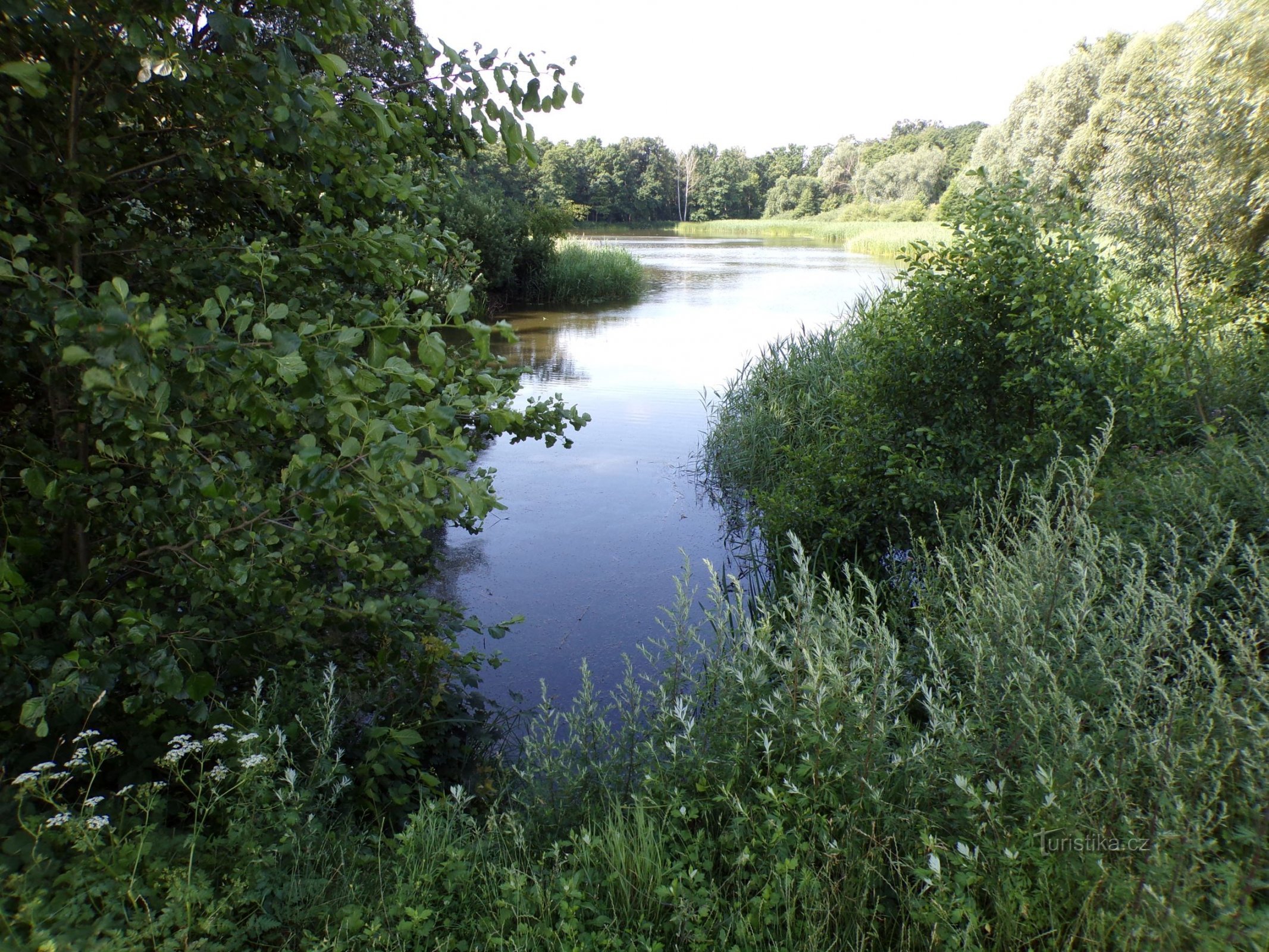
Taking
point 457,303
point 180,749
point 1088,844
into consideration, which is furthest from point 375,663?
point 1088,844

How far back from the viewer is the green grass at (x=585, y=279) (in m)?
20.6

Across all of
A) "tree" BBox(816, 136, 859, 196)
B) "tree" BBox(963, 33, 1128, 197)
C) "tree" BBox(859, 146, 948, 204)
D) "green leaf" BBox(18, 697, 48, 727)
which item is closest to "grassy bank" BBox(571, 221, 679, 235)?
"tree" BBox(816, 136, 859, 196)

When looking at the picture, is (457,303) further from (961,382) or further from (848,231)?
(848,231)

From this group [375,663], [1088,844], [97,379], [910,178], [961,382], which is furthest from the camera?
[910,178]

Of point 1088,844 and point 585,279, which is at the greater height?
point 1088,844

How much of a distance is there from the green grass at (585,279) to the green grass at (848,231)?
7.30 metres

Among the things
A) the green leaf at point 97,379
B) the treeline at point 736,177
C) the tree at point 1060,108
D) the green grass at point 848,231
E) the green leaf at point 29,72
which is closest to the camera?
the green leaf at point 97,379


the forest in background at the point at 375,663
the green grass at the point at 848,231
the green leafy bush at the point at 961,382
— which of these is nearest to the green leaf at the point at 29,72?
the forest in background at the point at 375,663

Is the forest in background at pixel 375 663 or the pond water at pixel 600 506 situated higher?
the forest in background at pixel 375 663

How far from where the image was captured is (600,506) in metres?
7.30

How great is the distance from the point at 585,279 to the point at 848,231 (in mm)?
31622

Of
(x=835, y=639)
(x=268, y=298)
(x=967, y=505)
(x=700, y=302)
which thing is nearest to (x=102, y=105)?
(x=268, y=298)

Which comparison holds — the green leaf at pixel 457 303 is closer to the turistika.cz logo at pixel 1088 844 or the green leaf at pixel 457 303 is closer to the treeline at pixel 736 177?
the turistika.cz logo at pixel 1088 844

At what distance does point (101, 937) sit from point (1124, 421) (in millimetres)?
5131
